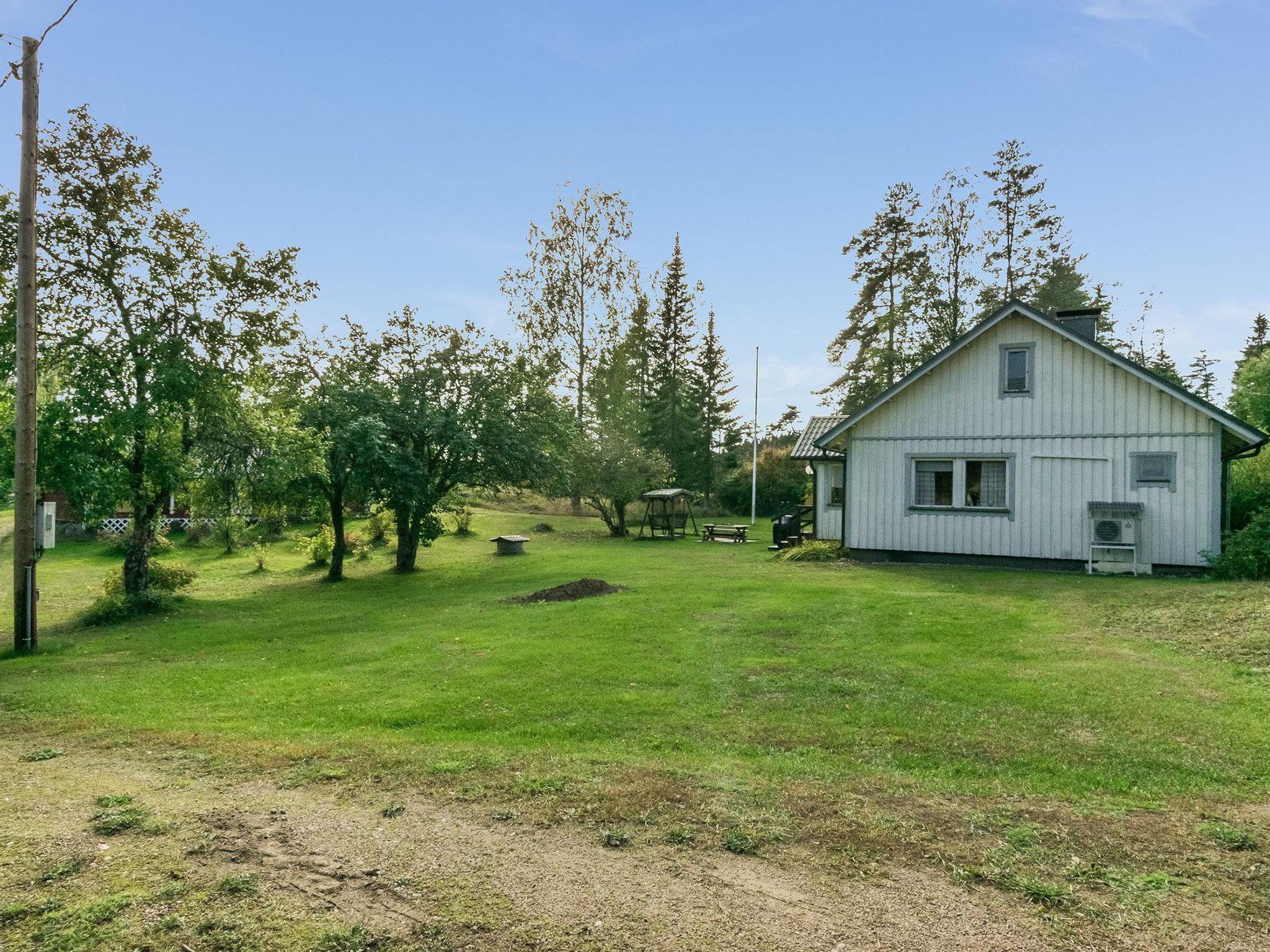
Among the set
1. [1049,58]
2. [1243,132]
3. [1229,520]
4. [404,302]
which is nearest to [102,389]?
[404,302]

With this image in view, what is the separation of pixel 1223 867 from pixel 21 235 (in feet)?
48.9

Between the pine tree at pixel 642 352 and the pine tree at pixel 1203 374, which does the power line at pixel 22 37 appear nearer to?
the pine tree at pixel 642 352

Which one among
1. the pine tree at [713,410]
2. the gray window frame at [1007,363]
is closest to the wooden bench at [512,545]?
the gray window frame at [1007,363]

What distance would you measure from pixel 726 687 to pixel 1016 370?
14.0 meters

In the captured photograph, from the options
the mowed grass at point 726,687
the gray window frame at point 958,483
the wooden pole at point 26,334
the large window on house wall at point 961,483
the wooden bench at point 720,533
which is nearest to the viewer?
the mowed grass at point 726,687

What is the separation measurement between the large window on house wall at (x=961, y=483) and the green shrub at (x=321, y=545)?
55.4ft

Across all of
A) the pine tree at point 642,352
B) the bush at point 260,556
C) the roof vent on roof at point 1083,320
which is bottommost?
the bush at point 260,556

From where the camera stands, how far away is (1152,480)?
16547 mm

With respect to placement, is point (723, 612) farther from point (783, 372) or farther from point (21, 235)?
point (783, 372)

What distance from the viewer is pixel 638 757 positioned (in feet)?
18.5

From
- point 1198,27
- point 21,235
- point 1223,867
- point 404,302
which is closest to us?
point 1223,867

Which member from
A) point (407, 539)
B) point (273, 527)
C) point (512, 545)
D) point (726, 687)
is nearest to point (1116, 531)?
point (726, 687)

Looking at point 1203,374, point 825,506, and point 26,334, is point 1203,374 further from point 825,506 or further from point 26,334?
point 26,334

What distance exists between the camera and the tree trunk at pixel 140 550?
1524 centimetres
